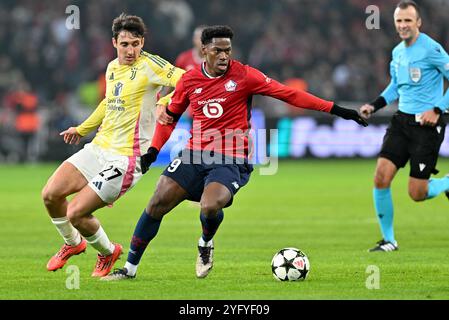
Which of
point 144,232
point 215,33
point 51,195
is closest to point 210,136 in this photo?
point 215,33

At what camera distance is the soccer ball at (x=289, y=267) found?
8609 mm

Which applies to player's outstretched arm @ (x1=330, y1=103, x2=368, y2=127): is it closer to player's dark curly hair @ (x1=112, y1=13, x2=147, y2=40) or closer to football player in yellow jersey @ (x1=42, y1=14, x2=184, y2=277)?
football player in yellow jersey @ (x1=42, y1=14, x2=184, y2=277)

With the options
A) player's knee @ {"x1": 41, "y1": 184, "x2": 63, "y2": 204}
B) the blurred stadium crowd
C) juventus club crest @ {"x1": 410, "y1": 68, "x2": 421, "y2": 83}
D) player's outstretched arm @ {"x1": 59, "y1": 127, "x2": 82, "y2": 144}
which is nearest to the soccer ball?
player's knee @ {"x1": 41, "y1": 184, "x2": 63, "y2": 204}

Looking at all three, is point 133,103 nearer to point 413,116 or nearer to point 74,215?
point 74,215

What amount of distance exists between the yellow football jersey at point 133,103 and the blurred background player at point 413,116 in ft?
8.54

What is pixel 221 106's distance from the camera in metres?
8.86

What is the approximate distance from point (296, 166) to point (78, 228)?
1500cm

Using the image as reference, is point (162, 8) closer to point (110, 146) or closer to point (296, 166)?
point (296, 166)

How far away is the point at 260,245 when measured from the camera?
11.5m

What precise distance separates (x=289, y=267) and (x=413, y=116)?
3.11 m

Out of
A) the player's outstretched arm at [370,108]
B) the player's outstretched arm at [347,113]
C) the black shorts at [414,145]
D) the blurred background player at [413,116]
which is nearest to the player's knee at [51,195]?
the player's outstretched arm at [347,113]

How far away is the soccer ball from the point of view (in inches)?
339
